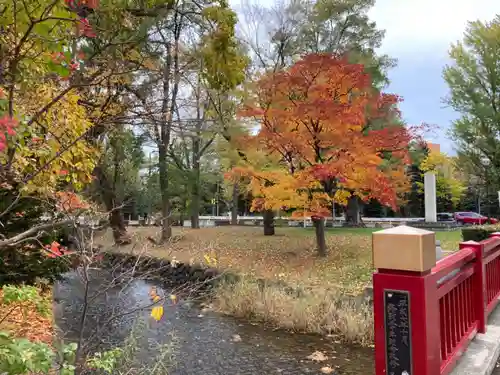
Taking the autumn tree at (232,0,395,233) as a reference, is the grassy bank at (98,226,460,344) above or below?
below

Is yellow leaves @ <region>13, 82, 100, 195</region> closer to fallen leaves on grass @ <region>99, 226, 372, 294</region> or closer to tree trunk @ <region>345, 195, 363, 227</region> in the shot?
fallen leaves on grass @ <region>99, 226, 372, 294</region>

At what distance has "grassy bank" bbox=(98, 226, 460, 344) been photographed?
6.89 m

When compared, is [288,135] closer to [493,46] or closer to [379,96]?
[379,96]

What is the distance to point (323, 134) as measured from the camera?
10.1 metres

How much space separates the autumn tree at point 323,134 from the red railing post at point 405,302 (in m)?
7.21

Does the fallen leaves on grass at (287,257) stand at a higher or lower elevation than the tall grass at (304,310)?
higher

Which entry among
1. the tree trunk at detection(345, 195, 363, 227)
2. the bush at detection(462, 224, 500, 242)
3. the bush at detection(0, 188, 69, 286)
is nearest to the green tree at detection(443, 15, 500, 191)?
the tree trunk at detection(345, 195, 363, 227)

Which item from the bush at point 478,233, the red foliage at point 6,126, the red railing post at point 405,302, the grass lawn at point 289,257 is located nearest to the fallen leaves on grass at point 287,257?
the grass lawn at point 289,257

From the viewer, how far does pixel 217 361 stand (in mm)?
5840

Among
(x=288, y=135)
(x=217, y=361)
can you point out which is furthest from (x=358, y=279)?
(x=217, y=361)

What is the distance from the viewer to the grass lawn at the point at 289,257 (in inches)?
378

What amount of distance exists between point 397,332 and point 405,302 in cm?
20

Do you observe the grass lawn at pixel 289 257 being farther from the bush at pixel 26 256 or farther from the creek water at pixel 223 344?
the bush at pixel 26 256

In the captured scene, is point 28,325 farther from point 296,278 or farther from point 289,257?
point 289,257
